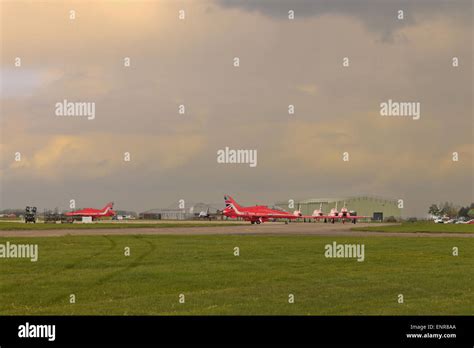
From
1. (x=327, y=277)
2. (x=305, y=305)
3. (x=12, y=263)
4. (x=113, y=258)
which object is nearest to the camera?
(x=305, y=305)

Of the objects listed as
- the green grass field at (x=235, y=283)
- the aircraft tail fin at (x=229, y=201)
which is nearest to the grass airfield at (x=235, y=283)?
the green grass field at (x=235, y=283)

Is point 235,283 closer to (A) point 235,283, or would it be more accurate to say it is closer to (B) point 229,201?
(A) point 235,283

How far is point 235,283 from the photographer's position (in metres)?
21.3

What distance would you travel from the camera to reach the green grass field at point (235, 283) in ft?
53.3

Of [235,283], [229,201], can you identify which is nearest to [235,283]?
[235,283]

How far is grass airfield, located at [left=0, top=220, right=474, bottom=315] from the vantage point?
53.2 feet

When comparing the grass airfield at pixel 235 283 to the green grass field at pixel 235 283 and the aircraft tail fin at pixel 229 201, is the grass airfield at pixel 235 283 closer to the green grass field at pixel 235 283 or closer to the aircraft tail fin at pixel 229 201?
the green grass field at pixel 235 283

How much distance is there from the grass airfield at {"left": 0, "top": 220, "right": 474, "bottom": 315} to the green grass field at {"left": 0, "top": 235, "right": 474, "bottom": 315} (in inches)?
1.3

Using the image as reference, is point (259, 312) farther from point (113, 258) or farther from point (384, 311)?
point (113, 258)

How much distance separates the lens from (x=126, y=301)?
17.4m

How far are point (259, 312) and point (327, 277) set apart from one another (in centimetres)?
782

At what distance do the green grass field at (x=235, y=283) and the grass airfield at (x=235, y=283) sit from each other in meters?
0.03

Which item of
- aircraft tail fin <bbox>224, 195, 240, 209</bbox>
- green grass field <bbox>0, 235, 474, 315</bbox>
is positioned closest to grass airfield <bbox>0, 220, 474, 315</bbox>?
green grass field <bbox>0, 235, 474, 315</bbox>
